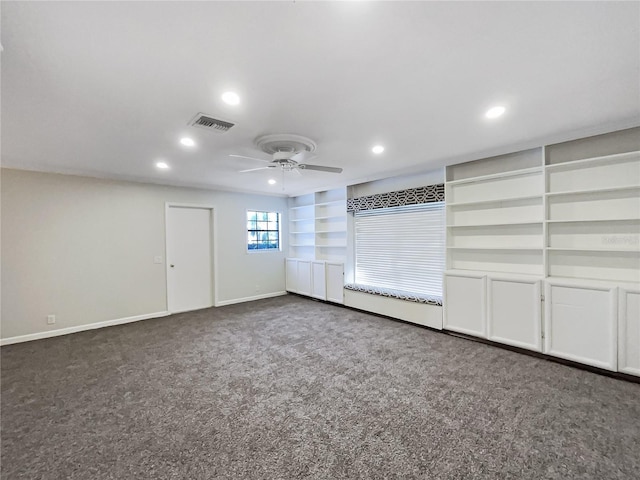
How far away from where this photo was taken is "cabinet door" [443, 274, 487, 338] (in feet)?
12.3

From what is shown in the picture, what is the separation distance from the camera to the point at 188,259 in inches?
223

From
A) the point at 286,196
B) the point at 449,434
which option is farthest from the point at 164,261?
the point at 449,434

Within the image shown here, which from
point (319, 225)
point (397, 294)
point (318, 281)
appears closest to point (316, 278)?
point (318, 281)

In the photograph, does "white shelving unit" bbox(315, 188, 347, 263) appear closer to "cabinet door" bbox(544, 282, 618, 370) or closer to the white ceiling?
the white ceiling

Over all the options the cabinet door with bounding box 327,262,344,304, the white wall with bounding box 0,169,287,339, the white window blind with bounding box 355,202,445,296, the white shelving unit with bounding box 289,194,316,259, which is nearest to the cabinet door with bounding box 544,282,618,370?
the white window blind with bounding box 355,202,445,296

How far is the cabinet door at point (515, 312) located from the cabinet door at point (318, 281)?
10.5 feet

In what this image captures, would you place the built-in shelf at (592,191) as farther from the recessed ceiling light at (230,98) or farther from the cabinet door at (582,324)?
the recessed ceiling light at (230,98)

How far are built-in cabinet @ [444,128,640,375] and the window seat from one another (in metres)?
0.29

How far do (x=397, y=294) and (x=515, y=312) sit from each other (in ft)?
5.51

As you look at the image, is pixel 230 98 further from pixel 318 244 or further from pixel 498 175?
pixel 318 244

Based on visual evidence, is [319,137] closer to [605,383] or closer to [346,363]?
[346,363]

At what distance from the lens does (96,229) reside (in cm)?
464

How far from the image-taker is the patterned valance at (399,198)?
4.39 meters

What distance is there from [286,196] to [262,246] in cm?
138
